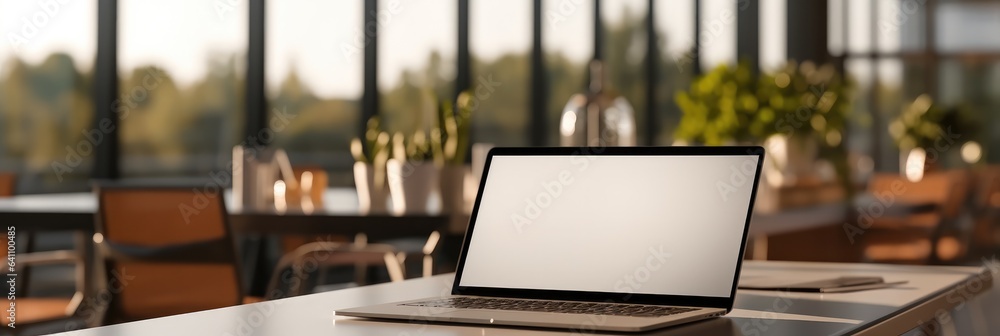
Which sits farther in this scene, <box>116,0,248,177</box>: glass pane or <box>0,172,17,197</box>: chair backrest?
<box>116,0,248,177</box>: glass pane

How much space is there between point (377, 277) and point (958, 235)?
302 centimetres

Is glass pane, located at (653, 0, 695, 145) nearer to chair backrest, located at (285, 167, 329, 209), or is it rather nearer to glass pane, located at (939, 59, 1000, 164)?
glass pane, located at (939, 59, 1000, 164)

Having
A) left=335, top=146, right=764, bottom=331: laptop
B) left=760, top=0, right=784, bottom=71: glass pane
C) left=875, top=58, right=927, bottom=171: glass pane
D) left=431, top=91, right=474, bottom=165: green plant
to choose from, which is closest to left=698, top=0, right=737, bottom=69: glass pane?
left=760, top=0, right=784, bottom=71: glass pane

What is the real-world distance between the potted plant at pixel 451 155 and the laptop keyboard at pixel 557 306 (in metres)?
2.00

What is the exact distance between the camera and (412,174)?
354cm

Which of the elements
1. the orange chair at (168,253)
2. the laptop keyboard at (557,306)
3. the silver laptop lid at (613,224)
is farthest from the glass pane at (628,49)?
the laptop keyboard at (557,306)

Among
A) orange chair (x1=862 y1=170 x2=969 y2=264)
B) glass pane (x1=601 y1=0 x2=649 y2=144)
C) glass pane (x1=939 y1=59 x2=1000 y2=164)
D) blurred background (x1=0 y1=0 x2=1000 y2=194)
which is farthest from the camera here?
glass pane (x1=939 y1=59 x2=1000 y2=164)

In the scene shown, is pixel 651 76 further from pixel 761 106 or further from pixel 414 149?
pixel 414 149

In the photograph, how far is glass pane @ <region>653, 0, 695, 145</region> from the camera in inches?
409

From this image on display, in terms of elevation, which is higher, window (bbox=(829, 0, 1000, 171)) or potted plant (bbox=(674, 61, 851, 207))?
window (bbox=(829, 0, 1000, 171))

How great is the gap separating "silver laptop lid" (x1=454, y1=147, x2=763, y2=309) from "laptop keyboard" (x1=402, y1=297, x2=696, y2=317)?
0.04 m

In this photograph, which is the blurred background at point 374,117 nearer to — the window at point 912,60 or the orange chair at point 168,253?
the orange chair at point 168,253

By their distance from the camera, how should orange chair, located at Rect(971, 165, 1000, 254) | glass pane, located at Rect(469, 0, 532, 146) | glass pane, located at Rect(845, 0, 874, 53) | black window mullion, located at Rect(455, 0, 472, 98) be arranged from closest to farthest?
1. orange chair, located at Rect(971, 165, 1000, 254)
2. black window mullion, located at Rect(455, 0, 472, 98)
3. glass pane, located at Rect(469, 0, 532, 146)
4. glass pane, located at Rect(845, 0, 874, 53)

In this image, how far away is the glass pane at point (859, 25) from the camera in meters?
12.1
